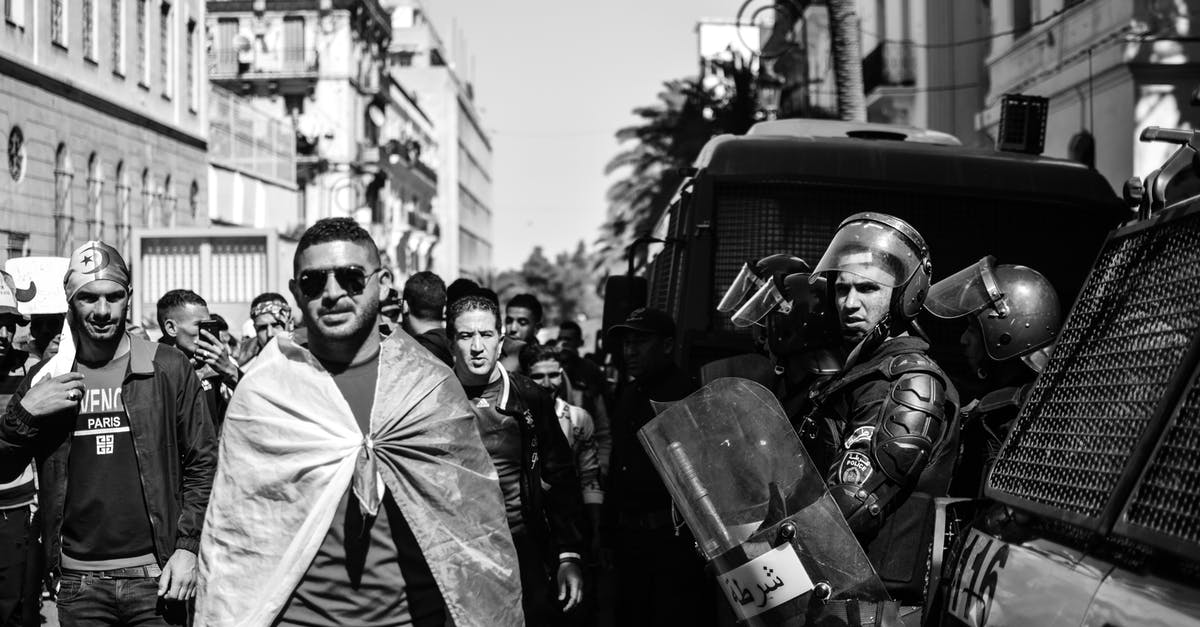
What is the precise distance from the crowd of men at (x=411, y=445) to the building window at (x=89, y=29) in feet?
59.1

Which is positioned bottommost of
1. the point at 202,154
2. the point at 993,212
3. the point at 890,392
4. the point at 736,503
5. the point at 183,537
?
the point at 183,537

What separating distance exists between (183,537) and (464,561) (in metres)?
1.70

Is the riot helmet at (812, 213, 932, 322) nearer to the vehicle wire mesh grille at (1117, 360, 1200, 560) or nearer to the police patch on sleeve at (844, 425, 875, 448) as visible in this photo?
the police patch on sleeve at (844, 425, 875, 448)

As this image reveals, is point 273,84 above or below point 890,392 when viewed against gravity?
above

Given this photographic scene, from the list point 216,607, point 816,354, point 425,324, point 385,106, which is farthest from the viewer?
point 385,106

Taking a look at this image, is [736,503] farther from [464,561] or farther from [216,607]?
[216,607]

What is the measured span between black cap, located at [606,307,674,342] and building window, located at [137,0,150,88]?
2274 centimetres

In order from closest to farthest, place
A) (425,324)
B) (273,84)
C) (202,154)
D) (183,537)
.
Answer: (183,537), (425,324), (202,154), (273,84)

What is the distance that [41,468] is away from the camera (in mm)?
5047

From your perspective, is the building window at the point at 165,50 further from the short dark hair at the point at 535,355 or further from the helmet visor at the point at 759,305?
the helmet visor at the point at 759,305

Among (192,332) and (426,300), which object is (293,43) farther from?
(426,300)

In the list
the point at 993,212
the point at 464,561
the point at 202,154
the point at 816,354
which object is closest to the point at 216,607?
the point at 464,561

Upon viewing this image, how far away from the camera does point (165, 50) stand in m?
29.7

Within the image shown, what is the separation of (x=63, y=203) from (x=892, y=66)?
1646cm
